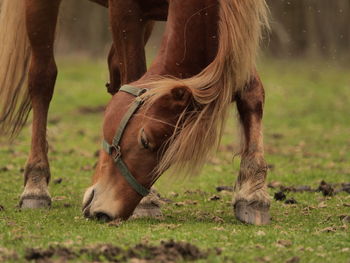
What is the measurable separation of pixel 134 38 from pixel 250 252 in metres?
2.16

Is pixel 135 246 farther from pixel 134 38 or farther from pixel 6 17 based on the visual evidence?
pixel 6 17

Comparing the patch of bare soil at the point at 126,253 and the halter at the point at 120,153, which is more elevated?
the halter at the point at 120,153

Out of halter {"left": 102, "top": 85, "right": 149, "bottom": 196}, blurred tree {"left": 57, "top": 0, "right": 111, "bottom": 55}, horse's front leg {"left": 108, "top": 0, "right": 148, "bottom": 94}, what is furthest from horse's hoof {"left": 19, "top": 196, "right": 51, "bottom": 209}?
blurred tree {"left": 57, "top": 0, "right": 111, "bottom": 55}

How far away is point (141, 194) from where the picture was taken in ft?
16.8

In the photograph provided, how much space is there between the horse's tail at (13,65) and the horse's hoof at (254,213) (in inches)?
113

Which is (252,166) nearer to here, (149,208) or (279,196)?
(149,208)

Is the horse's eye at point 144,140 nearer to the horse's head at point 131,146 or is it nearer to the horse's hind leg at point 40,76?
the horse's head at point 131,146

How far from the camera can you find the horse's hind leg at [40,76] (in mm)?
6945

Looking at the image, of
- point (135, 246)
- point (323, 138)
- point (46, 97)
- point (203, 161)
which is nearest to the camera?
point (135, 246)

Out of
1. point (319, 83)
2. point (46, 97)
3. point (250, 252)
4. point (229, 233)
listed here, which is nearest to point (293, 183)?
point (46, 97)

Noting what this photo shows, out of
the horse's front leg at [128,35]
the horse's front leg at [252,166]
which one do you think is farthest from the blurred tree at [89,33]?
the horse's front leg at [252,166]

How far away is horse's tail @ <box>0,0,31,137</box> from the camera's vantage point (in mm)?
7535

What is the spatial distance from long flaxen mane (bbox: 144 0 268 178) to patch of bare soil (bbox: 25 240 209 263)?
2.58ft

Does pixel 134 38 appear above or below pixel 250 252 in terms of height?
above
